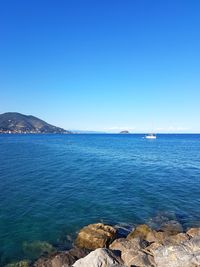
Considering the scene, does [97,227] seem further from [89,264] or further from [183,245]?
[183,245]

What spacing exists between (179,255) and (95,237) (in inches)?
300

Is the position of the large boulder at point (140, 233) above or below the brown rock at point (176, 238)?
below

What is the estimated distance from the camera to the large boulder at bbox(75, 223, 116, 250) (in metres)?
21.7

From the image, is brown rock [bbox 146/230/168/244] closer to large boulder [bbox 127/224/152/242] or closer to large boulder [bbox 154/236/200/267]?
large boulder [bbox 127/224/152/242]

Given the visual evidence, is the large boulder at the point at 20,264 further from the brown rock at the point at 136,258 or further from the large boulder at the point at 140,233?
the large boulder at the point at 140,233

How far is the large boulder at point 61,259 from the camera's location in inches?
725

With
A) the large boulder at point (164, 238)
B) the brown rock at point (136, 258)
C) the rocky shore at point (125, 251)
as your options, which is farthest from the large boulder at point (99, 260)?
the large boulder at point (164, 238)

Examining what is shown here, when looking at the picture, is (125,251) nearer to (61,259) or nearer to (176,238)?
(61,259)

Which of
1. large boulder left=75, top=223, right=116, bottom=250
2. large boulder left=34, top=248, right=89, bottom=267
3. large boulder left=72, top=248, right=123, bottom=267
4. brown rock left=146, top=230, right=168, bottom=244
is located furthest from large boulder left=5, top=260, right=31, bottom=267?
brown rock left=146, top=230, right=168, bottom=244

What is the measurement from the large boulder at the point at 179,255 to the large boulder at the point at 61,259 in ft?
19.6

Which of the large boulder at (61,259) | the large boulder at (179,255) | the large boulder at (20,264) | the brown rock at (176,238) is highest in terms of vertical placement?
the large boulder at (179,255)

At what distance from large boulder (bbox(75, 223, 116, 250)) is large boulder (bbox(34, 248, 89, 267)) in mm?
1274

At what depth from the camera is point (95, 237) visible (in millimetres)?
22109

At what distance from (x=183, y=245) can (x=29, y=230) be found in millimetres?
14410
